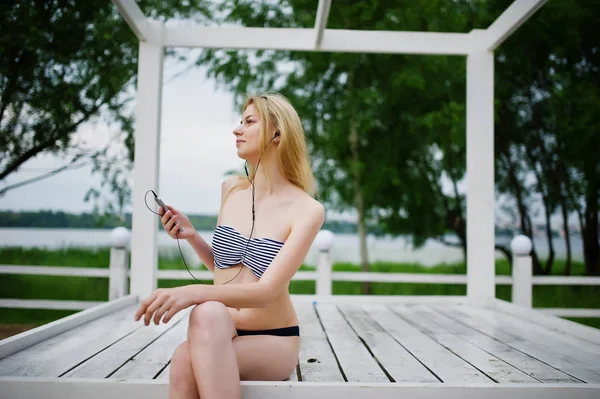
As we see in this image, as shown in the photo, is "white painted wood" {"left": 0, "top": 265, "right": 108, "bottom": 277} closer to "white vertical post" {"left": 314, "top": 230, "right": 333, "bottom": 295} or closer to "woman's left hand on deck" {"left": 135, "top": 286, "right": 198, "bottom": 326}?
"white vertical post" {"left": 314, "top": 230, "right": 333, "bottom": 295}

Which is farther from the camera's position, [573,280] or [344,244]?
[344,244]

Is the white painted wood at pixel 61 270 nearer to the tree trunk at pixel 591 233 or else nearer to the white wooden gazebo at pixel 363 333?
the white wooden gazebo at pixel 363 333

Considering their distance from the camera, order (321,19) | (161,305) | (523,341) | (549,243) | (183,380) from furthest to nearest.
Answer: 1. (549,243)
2. (321,19)
3. (523,341)
4. (183,380)
5. (161,305)

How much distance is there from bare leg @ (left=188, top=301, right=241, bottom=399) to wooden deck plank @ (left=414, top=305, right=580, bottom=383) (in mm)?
1297

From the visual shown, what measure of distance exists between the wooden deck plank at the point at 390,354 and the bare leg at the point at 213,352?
0.81 metres

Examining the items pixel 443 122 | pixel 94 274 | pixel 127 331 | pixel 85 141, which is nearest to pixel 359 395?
pixel 127 331

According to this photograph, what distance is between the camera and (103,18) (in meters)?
4.96

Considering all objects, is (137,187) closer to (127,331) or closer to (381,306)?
(127,331)

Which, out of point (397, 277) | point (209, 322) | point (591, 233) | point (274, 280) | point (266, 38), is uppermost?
point (266, 38)

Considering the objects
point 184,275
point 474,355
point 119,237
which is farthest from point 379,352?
point 119,237

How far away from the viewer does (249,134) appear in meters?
2.01

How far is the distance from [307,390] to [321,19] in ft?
8.72

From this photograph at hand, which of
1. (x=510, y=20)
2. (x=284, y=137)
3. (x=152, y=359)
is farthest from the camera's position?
(x=510, y=20)

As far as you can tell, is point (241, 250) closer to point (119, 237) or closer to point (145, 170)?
point (145, 170)
